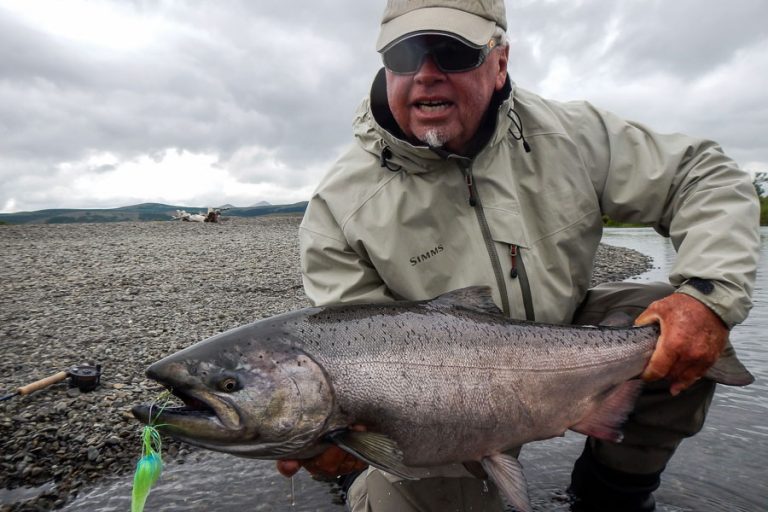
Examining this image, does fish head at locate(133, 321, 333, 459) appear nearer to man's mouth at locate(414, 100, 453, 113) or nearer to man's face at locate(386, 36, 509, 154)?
man's face at locate(386, 36, 509, 154)

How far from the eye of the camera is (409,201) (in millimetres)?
3207

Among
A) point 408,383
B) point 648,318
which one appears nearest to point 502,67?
point 648,318

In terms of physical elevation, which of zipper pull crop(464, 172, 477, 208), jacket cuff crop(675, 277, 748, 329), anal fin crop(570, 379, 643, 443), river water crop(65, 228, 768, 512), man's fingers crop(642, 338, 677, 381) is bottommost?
river water crop(65, 228, 768, 512)

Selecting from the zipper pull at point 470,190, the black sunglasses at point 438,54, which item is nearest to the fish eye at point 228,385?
the zipper pull at point 470,190

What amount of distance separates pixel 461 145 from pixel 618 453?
2.01 meters

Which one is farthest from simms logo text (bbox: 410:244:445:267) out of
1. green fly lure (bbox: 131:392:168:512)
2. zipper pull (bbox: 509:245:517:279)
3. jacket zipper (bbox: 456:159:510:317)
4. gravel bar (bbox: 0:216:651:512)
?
gravel bar (bbox: 0:216:651:512)

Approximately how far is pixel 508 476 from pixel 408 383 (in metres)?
0.65

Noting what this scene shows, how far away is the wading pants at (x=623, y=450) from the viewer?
320 cm

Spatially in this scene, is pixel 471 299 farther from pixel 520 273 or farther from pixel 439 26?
pixel 439 26

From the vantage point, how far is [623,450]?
342 cm

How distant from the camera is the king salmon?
2236 mm

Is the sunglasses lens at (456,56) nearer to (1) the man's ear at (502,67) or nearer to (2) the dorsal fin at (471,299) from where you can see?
(1) the man's ear at (502,67)

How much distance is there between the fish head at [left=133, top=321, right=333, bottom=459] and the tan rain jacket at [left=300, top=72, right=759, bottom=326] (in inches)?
36.4

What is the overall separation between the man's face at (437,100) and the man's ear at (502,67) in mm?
144
